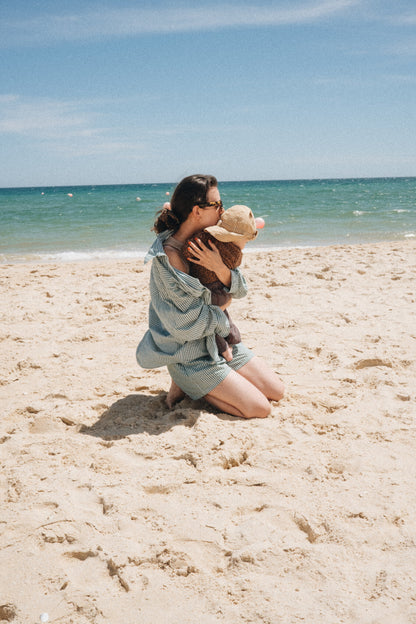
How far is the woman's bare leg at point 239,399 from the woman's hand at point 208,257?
0.66 metres

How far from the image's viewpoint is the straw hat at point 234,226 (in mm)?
2959

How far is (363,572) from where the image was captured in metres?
1.92

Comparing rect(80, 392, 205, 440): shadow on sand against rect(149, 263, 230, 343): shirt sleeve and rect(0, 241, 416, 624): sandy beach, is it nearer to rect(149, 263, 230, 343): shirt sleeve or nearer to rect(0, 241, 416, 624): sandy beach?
rect(0, 241, 416, 624): sandy beach

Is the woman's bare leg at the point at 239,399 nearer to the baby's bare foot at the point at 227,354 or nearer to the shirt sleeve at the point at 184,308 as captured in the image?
the baby's bare foot at the point at 227,354

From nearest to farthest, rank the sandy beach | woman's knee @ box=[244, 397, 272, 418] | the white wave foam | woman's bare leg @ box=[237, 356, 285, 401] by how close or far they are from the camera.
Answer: the sandy beach < woman's knee @ box=[244, 397, 272, 418] < woman's bare leg @ box=[237, 356, 285, 401] < the white wave foam

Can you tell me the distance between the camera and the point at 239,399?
10.2 ft

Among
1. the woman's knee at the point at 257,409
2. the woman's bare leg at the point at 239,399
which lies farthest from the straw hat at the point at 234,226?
the woman's knee at the point at 257,409

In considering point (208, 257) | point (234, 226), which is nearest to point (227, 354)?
point (208, 257)

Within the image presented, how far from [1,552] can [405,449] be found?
6.79 ft

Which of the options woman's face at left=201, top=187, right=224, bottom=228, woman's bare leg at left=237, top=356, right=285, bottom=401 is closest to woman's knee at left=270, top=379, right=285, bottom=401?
woman's bare leg at left=237, top=356, right=285, bottom=401

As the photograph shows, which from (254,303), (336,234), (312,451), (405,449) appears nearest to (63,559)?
(312,451)

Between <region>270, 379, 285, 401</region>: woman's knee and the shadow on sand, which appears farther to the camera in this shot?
<region>270, 379, 285, 401</region>: woman's knee

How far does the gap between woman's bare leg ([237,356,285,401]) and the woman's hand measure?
71cm

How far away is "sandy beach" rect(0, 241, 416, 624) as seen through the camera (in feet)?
6.05
